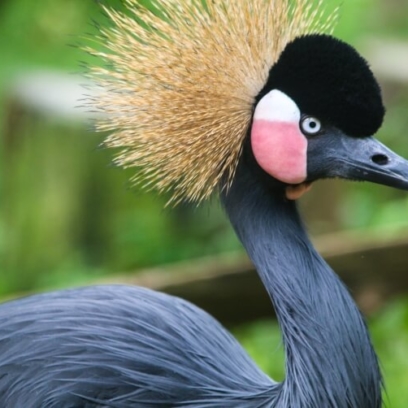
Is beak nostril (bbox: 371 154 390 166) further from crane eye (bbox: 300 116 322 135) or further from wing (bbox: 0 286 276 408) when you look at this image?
wing (bbox: 0 286 276 408)

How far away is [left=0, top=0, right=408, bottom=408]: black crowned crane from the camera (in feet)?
6.73

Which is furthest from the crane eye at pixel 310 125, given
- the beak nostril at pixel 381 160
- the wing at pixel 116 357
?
the wing at pixel 116 357

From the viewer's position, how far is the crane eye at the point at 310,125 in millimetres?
2064

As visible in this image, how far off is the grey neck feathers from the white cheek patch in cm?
5

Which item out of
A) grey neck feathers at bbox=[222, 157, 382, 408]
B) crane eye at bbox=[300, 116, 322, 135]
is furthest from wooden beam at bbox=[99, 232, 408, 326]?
crane eye at bbox=[300, 116, 322, 135]

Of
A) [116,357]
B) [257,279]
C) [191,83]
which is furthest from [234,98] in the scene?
[257,279]

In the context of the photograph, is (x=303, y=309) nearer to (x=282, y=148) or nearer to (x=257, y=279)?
(x=282, y=148)

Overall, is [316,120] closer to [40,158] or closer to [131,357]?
[131,357]

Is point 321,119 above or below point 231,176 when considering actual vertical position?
above

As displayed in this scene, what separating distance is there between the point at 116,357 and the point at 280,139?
0.54 meters

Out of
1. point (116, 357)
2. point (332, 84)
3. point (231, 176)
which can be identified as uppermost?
point (332, 84)

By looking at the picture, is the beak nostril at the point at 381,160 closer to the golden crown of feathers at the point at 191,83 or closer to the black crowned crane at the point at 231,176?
the black crowned crane at the point at 231,176

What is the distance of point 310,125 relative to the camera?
81.5 inches

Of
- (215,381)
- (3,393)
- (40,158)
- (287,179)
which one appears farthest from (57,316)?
(40,158)
